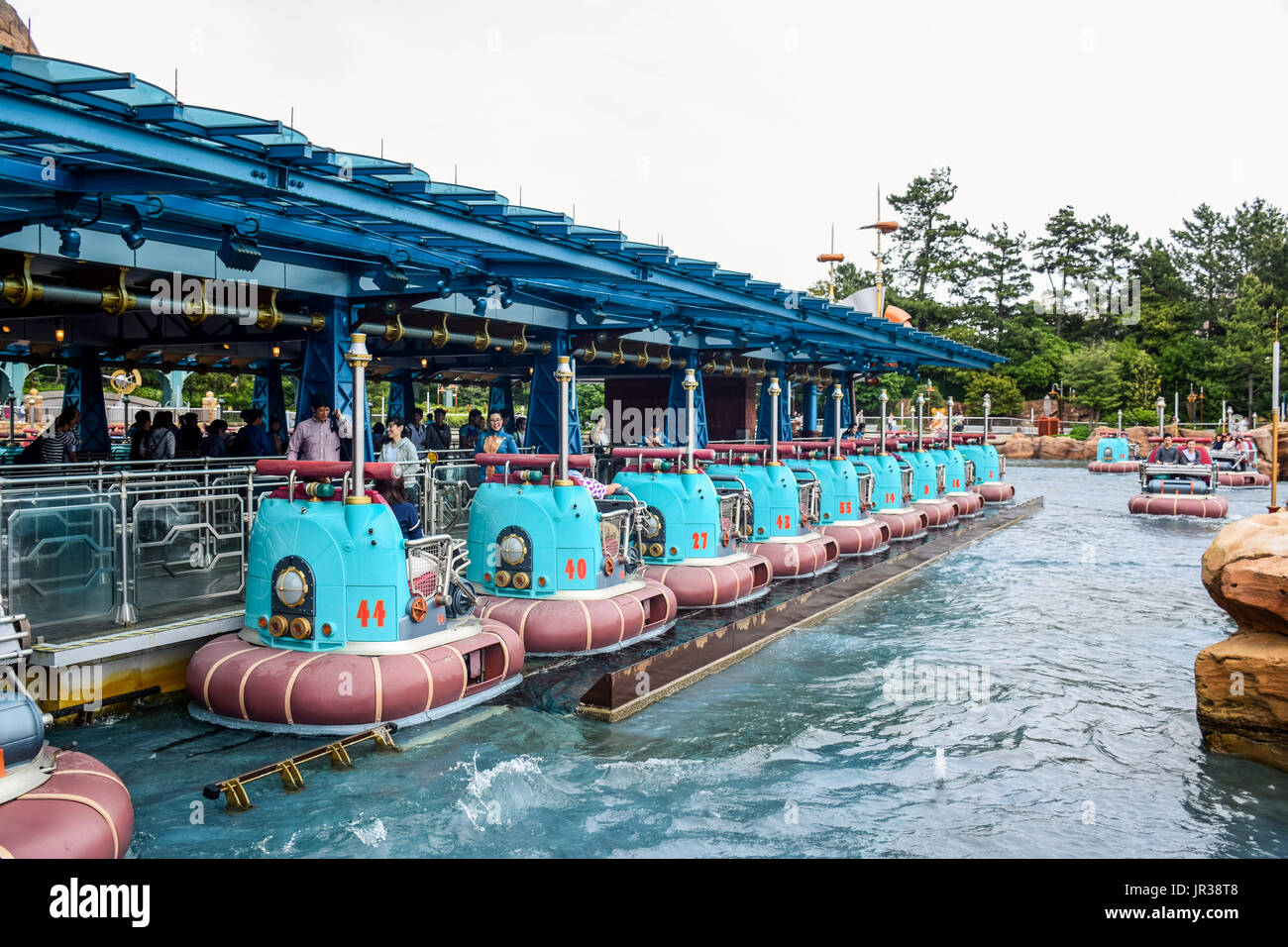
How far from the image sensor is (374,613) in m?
7.48

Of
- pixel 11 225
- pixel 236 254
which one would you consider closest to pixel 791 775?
pixel 236 254

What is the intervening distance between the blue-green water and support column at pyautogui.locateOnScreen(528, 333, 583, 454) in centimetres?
522

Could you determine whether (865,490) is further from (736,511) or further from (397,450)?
(397,450)

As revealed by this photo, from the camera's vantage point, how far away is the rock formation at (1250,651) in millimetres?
6699

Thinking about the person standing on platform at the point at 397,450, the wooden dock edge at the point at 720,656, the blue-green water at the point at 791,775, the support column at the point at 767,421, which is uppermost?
the support column at the point at 767,421

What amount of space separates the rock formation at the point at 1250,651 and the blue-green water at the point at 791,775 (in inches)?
8.6

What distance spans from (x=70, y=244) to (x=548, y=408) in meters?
→ 7.24

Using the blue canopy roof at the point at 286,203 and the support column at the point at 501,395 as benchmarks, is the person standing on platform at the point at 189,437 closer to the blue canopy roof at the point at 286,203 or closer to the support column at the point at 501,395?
the blue canopy roof at the point at 286,203

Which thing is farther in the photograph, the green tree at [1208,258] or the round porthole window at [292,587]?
the green tree at [1208,258]

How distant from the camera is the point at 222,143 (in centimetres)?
671

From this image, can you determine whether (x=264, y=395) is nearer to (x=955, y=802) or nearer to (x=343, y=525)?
(x=343, y=525)

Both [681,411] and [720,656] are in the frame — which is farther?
[681,411]

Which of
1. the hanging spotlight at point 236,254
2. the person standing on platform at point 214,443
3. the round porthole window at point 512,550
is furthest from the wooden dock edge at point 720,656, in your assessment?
the person standing on platform at point 214,443

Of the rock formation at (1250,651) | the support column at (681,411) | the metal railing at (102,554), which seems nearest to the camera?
the rock formation at (1250,651)
